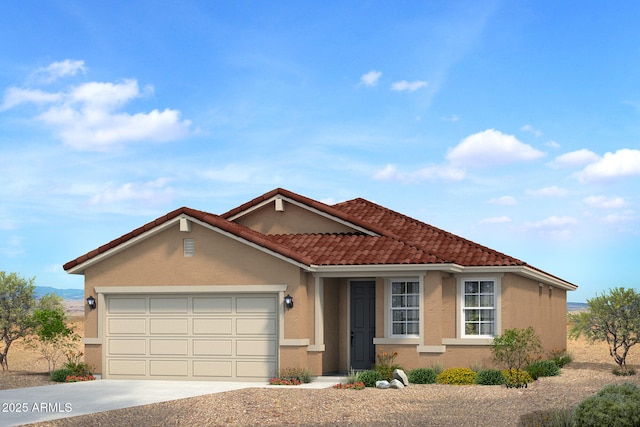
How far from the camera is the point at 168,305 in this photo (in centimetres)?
2294

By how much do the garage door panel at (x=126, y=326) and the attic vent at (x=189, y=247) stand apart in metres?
2.24

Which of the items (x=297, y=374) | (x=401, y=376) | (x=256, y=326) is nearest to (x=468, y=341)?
(x=401, y=376)

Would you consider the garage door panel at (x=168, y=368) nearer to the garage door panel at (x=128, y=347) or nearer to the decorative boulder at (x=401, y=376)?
the garage door panel at (x=128, y=347)

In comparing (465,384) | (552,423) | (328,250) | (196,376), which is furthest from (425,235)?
(552,423)

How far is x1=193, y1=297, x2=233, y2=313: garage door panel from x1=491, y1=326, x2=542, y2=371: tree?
272 inches

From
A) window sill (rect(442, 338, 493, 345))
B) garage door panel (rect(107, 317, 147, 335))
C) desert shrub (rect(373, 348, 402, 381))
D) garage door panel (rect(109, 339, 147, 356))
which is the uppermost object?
garage door panel (rect(107, 317, 147, 335))

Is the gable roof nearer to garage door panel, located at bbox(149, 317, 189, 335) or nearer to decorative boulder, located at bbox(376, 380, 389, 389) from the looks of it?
garage door panel, located at bbox(149, 317, 189, 335)

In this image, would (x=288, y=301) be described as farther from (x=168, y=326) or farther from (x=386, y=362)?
(x=168, y=326)

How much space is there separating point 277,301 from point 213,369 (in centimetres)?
249

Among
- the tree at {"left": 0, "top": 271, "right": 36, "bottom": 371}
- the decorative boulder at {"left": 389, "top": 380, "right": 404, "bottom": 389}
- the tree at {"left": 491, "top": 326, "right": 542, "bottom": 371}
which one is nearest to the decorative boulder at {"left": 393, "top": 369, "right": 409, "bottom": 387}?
the decorative boulder at {"left": 389, "top": 380, "right": 404, "bottom": 389}

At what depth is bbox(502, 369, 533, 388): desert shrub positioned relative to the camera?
20359 mm

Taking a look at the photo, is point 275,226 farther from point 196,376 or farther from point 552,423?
point 552,423

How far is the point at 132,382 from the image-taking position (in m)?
22.1

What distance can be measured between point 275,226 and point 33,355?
16647mm
